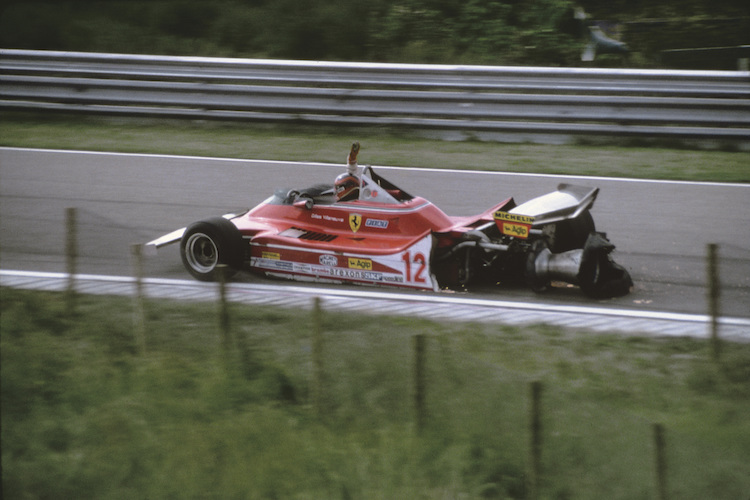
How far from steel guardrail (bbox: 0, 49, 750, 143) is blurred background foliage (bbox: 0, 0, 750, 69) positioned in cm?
313

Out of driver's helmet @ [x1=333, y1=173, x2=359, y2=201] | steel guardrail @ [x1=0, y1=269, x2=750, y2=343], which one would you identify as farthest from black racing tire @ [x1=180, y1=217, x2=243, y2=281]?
driver's helmet @ [x1=333, y1=173, x2=359, y2=201]

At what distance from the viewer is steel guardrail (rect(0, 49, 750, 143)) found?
12.1 metres

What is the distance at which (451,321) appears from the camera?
267 inches

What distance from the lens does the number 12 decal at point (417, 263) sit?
729cm

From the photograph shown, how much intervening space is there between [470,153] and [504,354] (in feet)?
22.0

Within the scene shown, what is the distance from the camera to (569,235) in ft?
23.9

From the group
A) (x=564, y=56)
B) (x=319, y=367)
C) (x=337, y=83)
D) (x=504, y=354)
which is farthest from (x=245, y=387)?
(x=564, y=56)

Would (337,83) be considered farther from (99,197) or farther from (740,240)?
(740,240)

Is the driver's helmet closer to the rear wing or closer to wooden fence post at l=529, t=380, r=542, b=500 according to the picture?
the rear wing

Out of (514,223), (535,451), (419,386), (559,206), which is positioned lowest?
(535,451)

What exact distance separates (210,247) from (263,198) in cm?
251

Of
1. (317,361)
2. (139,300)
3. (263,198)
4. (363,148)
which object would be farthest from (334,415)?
(363,148)

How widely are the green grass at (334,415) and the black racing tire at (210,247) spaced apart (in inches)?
63.7

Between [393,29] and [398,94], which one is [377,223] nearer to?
[398,94]
